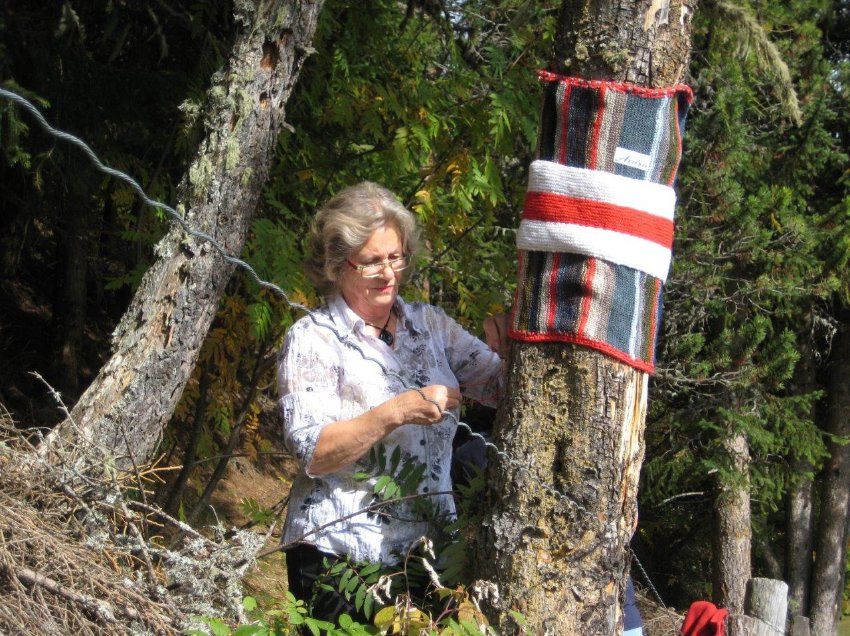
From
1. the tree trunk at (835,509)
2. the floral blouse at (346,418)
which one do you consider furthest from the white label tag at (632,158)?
the tree trunk at (835,509)

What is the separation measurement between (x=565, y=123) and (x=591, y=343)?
1.73ft

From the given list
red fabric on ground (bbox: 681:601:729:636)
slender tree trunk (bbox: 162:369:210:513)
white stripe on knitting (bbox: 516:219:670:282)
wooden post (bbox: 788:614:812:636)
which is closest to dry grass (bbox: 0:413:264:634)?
white stripe on knitting (bbox: 516:219:670:282)

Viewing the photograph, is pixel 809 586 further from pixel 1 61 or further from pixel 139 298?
pixel 1 61

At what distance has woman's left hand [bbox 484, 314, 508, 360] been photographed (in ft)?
8.84

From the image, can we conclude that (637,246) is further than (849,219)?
No

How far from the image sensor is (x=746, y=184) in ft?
24.8

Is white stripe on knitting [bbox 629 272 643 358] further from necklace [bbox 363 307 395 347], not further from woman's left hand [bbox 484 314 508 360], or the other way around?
necklace [bbox 363 307 395 347]

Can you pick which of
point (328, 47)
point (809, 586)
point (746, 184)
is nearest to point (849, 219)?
point (746, 184)

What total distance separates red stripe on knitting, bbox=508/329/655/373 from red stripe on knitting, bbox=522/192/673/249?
10.3 inches

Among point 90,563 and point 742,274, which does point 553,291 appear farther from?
point 742,274

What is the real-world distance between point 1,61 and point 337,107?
63.5 inches

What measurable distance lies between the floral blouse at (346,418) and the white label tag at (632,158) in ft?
2.64

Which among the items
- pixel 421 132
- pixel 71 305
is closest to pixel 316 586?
pixel 421 132

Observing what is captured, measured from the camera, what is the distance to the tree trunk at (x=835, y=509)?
8.66 m
